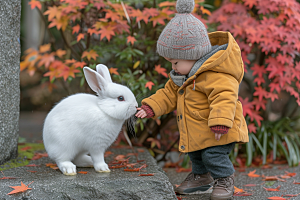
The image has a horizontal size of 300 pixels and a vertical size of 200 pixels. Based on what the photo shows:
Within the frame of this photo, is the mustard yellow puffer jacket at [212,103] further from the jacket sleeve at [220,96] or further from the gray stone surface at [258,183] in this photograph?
the gray stone surface at [258,183]

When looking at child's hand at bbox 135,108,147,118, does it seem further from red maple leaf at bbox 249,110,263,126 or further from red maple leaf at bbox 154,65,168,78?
red maple leaf at bbox 249,110,263,126

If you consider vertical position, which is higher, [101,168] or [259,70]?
[259,70]

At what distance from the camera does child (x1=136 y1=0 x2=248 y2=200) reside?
2.23 m

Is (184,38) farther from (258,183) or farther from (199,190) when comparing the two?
(258,183)

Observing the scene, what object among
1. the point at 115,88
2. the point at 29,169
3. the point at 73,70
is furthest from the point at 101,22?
the point at 29,169

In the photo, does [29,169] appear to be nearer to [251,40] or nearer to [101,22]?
[101,22]

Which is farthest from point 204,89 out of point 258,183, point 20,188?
point 20,188

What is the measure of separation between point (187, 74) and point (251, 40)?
5.01ft

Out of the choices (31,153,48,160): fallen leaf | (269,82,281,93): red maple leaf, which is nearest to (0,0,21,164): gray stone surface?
(31,153,48,160): fallen leaf

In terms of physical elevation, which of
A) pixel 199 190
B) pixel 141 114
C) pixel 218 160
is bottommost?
pixel 199 190

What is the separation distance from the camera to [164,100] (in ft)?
8.53

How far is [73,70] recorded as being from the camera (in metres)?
3.44

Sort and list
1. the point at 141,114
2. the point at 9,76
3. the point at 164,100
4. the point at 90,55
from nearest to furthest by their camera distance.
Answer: the point at 141,114
the point at 164,100
the point at 9,76
the point at 90,55

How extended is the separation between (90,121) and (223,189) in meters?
1.16
